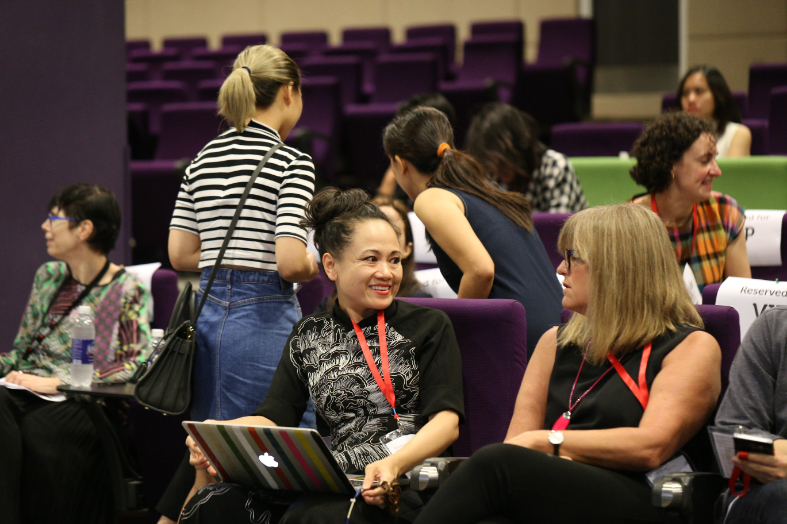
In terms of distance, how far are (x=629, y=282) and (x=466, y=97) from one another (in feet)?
16.0

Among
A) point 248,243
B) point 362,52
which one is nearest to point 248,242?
point 248,243

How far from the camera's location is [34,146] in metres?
3.55

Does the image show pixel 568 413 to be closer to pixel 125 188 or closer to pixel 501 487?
pixel 501 487

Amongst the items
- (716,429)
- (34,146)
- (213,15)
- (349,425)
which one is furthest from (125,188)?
(213,15)

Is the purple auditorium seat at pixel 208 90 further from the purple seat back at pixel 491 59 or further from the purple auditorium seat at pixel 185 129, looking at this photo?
the purple seat back at pixel 491 59

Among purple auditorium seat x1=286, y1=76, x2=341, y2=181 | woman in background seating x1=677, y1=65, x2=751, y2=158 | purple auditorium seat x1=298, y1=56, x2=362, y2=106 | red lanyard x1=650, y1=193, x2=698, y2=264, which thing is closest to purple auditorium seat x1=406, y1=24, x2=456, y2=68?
purple auditorium seat x1=298, y1=56, x2=362, y2=106

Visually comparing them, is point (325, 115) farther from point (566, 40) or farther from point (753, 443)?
point (753, 443)

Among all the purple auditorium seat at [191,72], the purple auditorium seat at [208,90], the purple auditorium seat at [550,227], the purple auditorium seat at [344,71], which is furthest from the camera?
the purple auditorium seat at [191,72]

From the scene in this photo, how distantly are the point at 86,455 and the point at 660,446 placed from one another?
5.99 feet

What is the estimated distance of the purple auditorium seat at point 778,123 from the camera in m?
5.16

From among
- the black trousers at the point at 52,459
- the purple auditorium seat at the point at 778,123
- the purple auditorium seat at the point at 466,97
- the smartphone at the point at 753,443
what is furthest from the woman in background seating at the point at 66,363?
the purple auditorium seat at the point at 778,123

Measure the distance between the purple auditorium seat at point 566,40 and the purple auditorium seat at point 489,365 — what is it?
21.8ft

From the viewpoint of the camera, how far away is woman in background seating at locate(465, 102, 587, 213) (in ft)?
11.7

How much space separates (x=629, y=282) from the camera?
1.80 metres
